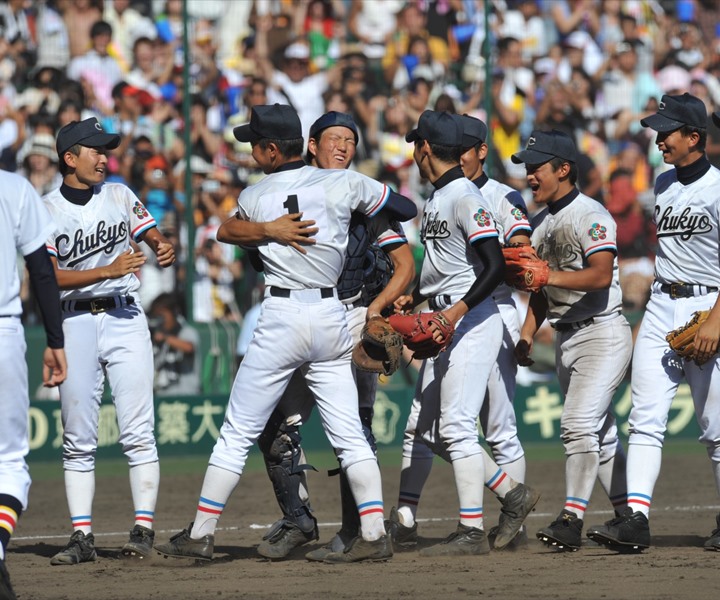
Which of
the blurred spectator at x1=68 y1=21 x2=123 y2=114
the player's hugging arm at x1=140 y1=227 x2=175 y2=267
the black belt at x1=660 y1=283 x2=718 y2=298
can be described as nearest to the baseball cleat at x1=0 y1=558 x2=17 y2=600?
the player's hugging arm at x1=140 y1=227 x2=175 y2=267

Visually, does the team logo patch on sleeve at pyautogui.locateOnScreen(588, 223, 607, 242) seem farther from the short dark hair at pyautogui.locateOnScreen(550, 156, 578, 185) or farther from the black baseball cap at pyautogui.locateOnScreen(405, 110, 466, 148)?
the black baseball cap at pyautogui.locateOnScreen(405, 110, 466, 148)

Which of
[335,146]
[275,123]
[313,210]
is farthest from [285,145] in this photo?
[335,146]

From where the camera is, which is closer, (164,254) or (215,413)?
(164,254)

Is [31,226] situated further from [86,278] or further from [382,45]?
[382,45]

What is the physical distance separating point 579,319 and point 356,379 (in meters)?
1.24

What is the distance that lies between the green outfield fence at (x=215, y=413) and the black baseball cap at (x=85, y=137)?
5189 millimetres

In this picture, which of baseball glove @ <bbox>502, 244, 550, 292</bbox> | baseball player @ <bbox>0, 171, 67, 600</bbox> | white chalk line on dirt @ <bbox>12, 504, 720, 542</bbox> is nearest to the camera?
baseball player @ <bbox>0, 171, 67, 600</bbox>

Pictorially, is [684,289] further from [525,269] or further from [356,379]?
[356,379]

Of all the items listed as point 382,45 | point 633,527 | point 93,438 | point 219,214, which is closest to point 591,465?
point 633,527

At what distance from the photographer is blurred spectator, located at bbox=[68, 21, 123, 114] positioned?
481 inches

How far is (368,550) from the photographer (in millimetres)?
5664

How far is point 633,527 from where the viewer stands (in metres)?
5.72

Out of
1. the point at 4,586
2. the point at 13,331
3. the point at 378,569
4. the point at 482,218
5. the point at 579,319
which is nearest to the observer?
the point at 4,586

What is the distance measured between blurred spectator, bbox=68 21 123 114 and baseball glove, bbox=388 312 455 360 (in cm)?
734
